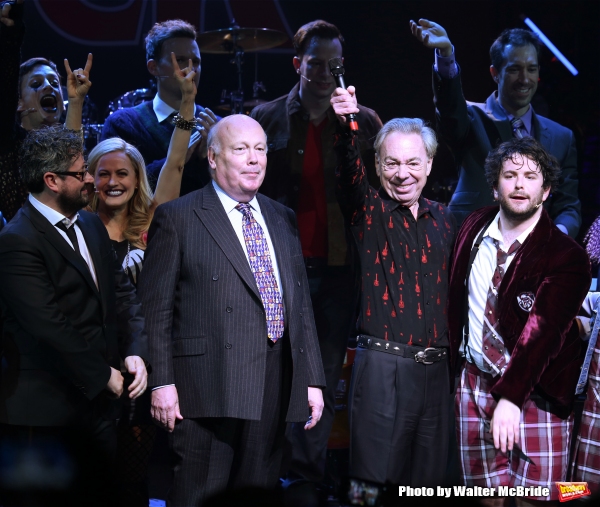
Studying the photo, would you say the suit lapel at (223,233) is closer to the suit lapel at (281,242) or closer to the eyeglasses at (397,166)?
the suit lapel at (281,242)

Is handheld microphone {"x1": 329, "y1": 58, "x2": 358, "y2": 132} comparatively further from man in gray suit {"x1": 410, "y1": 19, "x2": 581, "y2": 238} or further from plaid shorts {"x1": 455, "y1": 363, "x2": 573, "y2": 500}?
plaid shorts {"x1": 455, "y1": 363, "x2": 573, "y2": 500}

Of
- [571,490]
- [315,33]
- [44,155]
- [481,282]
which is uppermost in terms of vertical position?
[315,33]

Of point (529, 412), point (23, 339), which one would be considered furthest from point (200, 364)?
point (529, 412)

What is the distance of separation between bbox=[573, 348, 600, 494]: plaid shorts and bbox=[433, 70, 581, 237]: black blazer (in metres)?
1.05

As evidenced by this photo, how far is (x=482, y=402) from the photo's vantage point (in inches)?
120

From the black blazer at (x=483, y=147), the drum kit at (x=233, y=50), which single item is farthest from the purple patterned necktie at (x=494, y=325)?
the drum kit at (x=233, y=50)

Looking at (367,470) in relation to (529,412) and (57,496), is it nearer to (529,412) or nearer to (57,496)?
(529,412)

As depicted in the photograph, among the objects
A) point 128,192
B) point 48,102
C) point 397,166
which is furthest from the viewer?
point 48,102

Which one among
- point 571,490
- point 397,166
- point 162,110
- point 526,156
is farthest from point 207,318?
point 162,110

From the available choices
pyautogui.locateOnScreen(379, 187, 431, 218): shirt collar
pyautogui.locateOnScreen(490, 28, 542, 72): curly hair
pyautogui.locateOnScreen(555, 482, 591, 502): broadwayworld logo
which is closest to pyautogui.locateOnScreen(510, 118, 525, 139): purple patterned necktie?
pyautogui.locateOnScreen(490, 28, 542, 72): curly hair

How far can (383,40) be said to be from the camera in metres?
5.48

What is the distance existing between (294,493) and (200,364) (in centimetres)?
124

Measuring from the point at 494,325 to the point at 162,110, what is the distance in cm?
216

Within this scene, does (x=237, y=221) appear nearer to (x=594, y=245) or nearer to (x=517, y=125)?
(x=594, y=245)
